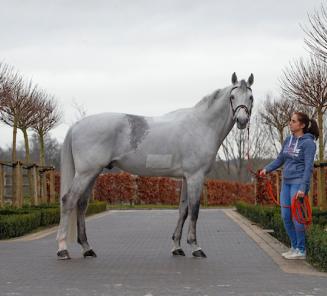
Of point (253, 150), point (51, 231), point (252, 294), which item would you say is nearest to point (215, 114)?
point (252, 294)

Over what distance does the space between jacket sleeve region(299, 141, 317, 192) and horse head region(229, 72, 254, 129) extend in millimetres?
885

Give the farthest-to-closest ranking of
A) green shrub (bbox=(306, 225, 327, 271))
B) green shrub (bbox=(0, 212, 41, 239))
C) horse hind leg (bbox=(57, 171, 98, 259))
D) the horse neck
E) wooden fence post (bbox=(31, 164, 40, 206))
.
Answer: wooden fence post (bbox=(31, 164, 40, 206))
green shrub (bbox=(0, 212, 41, 239))
the horse neck
horse hind leg (bbox=(57, 171, 98, 259))
green shrub (bbox=(306, 225, 327, 271))

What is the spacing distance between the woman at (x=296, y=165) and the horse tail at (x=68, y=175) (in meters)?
2.93

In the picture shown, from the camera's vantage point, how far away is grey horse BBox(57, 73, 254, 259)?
920cm

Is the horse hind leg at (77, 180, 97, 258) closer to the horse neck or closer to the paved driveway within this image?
the paved driveway

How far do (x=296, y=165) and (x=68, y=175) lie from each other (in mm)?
3184

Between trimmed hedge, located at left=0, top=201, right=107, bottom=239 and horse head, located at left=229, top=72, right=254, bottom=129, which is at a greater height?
horse head, located at left=229, top=72, right=254, bottom=129

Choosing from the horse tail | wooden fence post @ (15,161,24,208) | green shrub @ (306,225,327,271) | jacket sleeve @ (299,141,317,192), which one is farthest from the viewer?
wooden fence post @ (15,161,24,208)

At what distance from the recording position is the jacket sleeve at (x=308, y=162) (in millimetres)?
8805

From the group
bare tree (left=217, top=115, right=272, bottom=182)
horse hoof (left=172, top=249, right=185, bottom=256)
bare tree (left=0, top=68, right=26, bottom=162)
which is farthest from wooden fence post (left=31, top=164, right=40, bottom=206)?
bare tree (left=217, top=115, right=272, bottom=182)

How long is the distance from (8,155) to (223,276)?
7172 cm


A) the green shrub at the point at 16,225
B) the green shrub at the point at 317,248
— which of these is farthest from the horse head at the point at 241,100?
the green shrub at the point at 16,225

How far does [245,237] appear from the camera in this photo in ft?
43.2

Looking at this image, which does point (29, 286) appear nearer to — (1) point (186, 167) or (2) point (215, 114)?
(1) point (186, 167)
